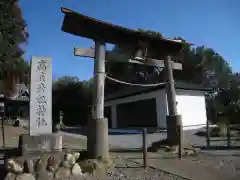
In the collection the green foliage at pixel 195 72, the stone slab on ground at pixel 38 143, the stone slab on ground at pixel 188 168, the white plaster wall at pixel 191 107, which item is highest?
the green foliage at pixel 195 72

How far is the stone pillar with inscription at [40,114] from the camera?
6168mm

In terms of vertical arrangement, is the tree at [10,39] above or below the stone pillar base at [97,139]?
above

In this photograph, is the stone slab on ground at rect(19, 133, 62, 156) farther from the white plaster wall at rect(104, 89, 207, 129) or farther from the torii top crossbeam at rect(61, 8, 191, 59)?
the white plaster wall at rect(104, 89, 207, 129)

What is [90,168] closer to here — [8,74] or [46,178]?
[46,178]

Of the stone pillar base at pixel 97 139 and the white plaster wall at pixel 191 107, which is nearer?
the stone pillar base at pixel 97 139

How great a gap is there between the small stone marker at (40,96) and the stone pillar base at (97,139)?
1156 millimetres

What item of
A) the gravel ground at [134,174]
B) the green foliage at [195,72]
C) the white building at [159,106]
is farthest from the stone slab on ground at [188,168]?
the green foliage at [195,72]

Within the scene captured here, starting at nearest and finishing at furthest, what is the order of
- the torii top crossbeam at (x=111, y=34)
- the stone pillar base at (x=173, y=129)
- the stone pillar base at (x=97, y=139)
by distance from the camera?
the stone pillar base at (x=97, y=139), the torii top crossbeam at (x=111, y=34), the stone pillar base at (x=173, y=129)

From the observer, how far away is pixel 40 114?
21.6 ft

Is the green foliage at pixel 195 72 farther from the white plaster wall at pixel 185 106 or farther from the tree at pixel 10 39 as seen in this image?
the tree at pixel 10 39

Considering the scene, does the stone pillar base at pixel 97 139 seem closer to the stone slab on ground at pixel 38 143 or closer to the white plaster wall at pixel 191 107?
the stone slab on ground at pixel 38 143

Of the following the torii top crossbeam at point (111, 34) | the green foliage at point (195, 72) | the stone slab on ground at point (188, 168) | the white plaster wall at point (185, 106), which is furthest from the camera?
the green foliage at point (195, 72)

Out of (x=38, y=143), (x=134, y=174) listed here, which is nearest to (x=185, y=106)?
(x=134, y=174)

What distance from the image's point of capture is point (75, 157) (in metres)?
6.20
